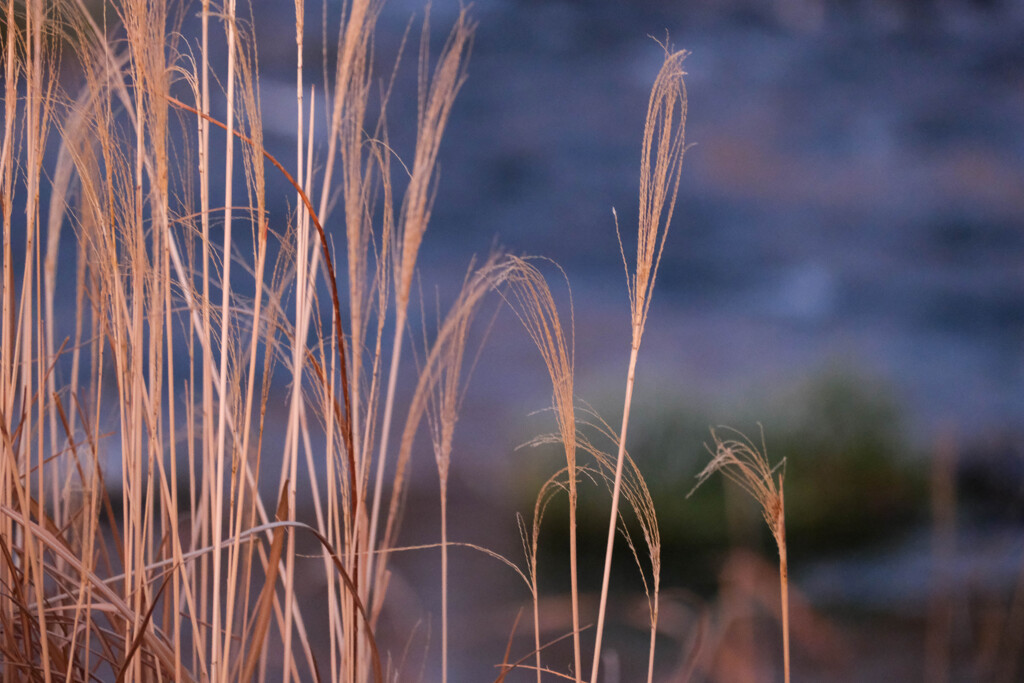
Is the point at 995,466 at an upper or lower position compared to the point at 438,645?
upper

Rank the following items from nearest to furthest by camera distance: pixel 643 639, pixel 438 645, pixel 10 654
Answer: pixel 10 654 → pixel 438 645 → pixel 643 639

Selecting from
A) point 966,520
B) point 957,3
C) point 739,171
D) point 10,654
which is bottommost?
point 966,520

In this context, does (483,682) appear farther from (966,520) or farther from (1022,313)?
(1022,313)

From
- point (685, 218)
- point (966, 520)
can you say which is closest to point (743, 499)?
point (966, 520)

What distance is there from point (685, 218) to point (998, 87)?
0.91 m

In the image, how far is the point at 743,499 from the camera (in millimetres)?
1789

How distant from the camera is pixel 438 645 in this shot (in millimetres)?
1537

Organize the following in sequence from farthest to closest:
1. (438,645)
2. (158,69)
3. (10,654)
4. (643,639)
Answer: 1. (643,639)
2. (438,645)
3. (10,654)
4. (158,69)

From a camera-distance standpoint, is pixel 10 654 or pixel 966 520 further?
pixel 966 520

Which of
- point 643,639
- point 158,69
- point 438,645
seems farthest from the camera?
point 643,639

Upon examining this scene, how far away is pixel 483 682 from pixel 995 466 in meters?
1.44

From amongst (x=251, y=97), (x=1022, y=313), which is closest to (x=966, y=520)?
(x=1022, y=313)

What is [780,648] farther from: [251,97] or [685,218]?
[251,97]

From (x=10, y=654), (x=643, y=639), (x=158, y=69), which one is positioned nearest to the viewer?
(x=158, y=69)
